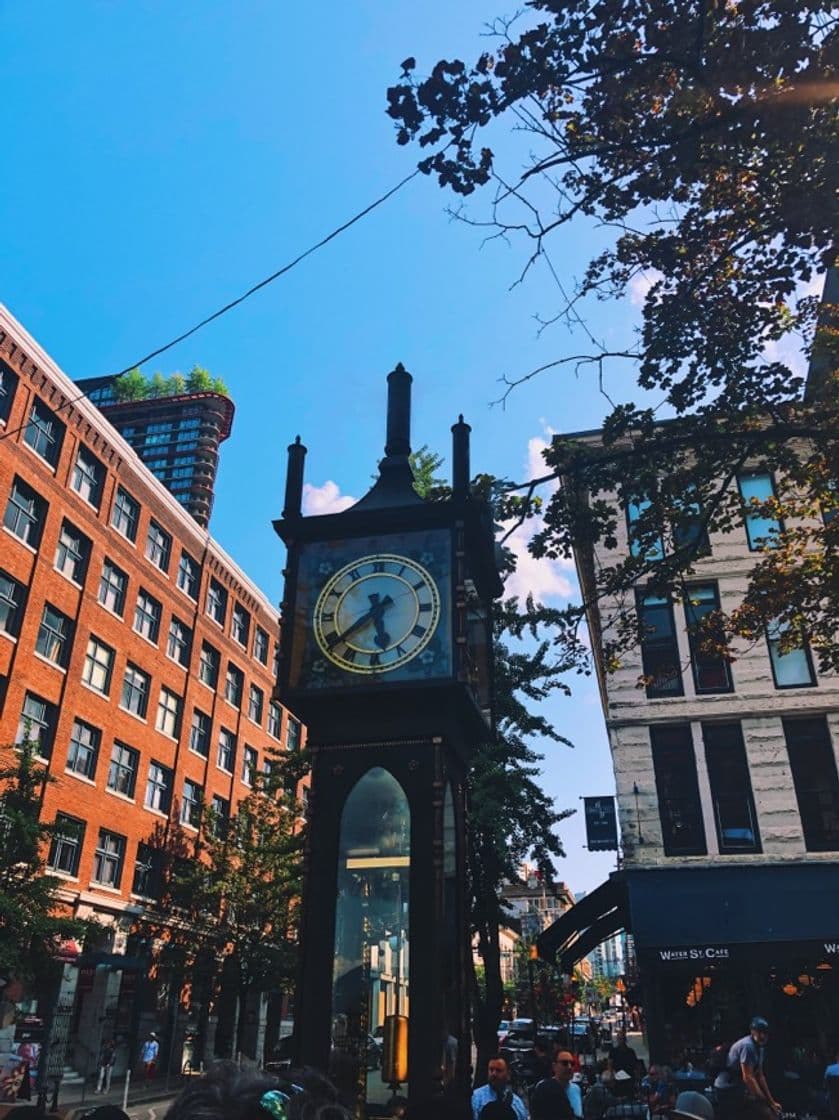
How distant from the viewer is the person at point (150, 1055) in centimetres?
2466

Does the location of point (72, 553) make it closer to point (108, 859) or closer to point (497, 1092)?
point (108, 859)

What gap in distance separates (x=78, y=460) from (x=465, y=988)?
937 inches

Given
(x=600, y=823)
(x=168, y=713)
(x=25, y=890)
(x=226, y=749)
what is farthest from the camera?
(x=226, y=749)

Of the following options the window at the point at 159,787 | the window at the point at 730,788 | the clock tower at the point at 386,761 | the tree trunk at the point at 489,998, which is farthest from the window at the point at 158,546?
the clock tower at the point at 386,761

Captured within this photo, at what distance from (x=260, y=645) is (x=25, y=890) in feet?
75.9

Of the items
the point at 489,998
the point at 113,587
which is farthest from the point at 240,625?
the point at 489,998

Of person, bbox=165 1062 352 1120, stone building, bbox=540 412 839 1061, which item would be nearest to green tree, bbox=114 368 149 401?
stone building, bbox=540 412 839 1061

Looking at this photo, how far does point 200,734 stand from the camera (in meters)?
33.6

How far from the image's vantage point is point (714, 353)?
9594 mm

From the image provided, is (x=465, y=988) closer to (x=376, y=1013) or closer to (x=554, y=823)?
(x=376, y=1013)

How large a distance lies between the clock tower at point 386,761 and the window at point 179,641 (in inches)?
998

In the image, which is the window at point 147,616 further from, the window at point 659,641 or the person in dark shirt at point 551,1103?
the person in dark shirt at point 551,1103

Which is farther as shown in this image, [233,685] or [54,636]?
[233,685]

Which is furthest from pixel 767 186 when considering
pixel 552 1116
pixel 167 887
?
pixel 167 887
